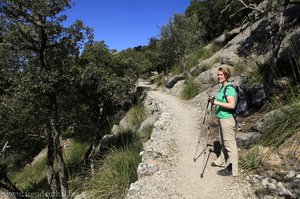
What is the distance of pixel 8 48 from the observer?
31.8ft

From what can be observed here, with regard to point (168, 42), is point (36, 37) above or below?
below

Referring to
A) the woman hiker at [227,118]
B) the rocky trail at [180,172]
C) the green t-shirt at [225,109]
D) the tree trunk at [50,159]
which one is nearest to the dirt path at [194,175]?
the rocky trail at [180,172]

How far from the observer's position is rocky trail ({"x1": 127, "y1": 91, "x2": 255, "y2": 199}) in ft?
16.0

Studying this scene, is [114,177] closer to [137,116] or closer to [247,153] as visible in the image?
[247,153]

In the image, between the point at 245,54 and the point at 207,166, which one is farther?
the point at 245,54

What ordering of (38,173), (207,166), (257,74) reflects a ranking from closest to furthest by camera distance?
(207,166)
(257,74)
(38,173)

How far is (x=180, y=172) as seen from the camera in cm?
578

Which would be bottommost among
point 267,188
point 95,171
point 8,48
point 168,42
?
point 267,188

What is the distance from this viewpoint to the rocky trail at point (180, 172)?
4879 millimetres

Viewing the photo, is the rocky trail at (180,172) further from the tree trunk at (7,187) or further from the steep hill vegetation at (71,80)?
the tree trunk at (7,187)

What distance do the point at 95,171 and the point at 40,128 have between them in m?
7.85

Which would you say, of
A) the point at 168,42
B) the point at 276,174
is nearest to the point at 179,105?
the point at 276,174

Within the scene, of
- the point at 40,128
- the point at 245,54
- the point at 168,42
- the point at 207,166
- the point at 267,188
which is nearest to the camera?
the point at 267,188

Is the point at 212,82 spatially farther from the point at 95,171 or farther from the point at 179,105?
the point at 95,171
